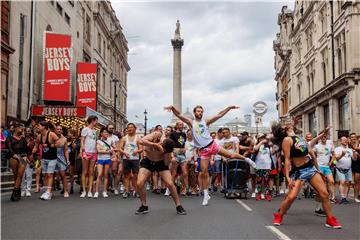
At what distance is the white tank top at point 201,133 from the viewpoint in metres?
9.55

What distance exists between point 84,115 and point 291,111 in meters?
27.1

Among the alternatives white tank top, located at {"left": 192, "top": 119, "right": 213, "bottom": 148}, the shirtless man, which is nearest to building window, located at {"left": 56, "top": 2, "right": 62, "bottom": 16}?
white tank top, located at {"left": 192, "top": 119, "right": 213, "bottom": 148}

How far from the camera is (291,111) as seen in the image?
47031 millimetres

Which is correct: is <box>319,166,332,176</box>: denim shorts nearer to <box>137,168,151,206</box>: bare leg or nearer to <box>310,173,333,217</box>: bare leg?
<box>310,173,333,217</box>: bare leg

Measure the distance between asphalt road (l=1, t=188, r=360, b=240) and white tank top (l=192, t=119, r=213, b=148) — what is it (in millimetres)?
1410

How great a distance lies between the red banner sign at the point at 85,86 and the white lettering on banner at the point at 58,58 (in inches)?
233

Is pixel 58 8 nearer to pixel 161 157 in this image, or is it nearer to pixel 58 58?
pixel 58 58

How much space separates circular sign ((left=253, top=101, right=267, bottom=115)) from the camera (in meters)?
16.0

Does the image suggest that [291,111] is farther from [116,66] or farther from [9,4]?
[9,4]

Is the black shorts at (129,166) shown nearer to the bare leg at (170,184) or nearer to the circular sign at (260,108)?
the bare leg at (170,184)

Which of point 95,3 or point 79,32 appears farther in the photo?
point 95,3

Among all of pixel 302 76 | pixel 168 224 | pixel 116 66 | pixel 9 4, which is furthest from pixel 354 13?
pixel 116 66

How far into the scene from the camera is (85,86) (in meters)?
34.4

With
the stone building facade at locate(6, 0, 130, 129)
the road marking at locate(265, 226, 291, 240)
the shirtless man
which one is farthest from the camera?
the stone building facade at locate(6, 0, 130, 129)
